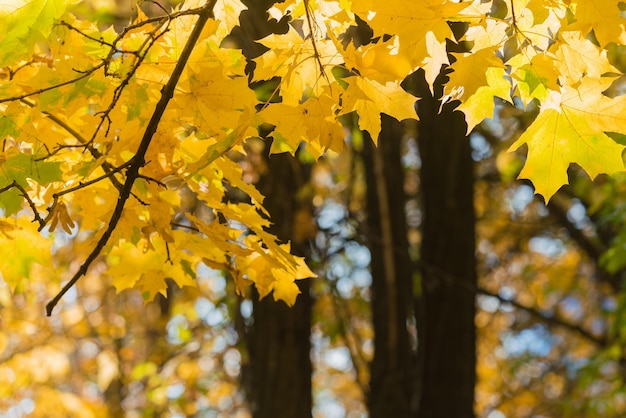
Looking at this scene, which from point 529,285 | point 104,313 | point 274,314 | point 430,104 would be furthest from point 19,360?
point 529,285

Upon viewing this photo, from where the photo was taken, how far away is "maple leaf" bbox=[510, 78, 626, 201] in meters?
1.53

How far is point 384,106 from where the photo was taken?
156cm

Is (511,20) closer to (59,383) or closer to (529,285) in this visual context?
(529,285)

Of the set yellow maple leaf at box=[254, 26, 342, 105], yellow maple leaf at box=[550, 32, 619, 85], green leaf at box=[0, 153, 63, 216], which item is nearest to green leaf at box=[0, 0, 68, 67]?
green leaf at box=[0, 153, 63, 216]

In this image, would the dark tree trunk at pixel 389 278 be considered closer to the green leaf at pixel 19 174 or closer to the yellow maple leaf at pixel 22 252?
the yellow maple leaf at pixel 22 252

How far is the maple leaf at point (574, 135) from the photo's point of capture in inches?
60.2

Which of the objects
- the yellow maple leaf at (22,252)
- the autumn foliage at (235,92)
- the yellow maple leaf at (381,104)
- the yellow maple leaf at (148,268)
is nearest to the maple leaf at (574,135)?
the autumn foliage at (235,92)

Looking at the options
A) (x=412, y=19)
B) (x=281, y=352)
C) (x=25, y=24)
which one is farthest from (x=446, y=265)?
(x=25, y=24)

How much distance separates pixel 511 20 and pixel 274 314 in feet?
8.44

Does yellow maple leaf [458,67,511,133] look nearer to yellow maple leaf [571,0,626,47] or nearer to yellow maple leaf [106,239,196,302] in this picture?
yellow maple leaf [571,0,626,47]

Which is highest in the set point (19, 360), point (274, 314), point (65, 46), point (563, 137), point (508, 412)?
point (508, 412)

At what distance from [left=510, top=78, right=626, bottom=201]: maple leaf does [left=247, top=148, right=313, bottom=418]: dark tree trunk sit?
2.21m

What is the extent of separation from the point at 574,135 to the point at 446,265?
288 cm

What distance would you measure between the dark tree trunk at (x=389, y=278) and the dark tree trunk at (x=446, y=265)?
20cm
